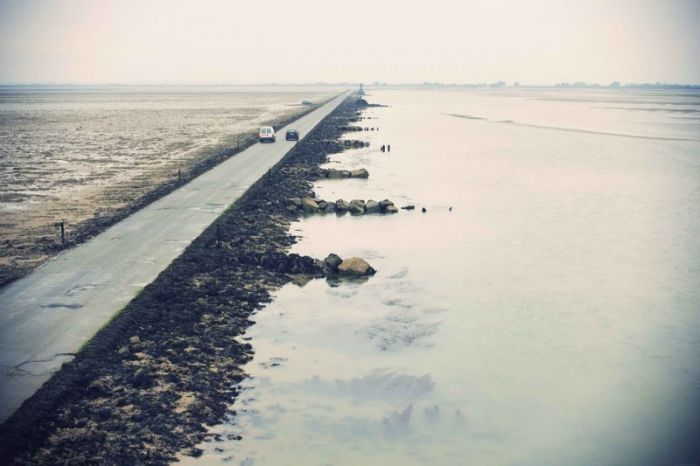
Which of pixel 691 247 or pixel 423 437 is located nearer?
pixel 423 437

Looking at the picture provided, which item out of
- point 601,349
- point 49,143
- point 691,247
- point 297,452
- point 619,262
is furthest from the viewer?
point 49,143

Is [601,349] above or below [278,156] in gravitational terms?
below

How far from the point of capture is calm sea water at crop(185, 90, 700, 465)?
14438 millimetres

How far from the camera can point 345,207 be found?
37.7 m

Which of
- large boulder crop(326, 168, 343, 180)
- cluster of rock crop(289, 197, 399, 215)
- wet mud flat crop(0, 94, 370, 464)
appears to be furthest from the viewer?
large boulder crop(326, 168, 343, 180)

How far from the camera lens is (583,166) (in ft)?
197

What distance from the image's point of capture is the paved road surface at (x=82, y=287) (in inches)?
575

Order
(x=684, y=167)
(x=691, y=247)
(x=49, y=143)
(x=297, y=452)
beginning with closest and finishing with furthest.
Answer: (x=297, y=452)
(x=691, y=247)
(x=684, y=167)
(x=49, y=143)

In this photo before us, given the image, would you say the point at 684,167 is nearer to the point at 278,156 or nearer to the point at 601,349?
the point at 278,156

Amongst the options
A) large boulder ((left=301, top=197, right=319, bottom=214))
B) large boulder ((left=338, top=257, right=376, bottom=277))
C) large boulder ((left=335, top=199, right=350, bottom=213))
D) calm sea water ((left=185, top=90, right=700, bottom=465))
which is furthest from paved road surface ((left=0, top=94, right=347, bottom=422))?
large boulder ((left=335, top=199, right=350, bottom=213))

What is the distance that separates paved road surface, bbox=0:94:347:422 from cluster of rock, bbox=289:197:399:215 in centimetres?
487

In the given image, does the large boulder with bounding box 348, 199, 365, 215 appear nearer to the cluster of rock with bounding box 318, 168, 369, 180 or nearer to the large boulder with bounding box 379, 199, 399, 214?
the large boulder with bounding box 379, 199, 399, 214

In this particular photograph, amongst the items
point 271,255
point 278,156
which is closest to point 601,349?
point 271,255

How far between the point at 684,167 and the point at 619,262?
1416 inches
